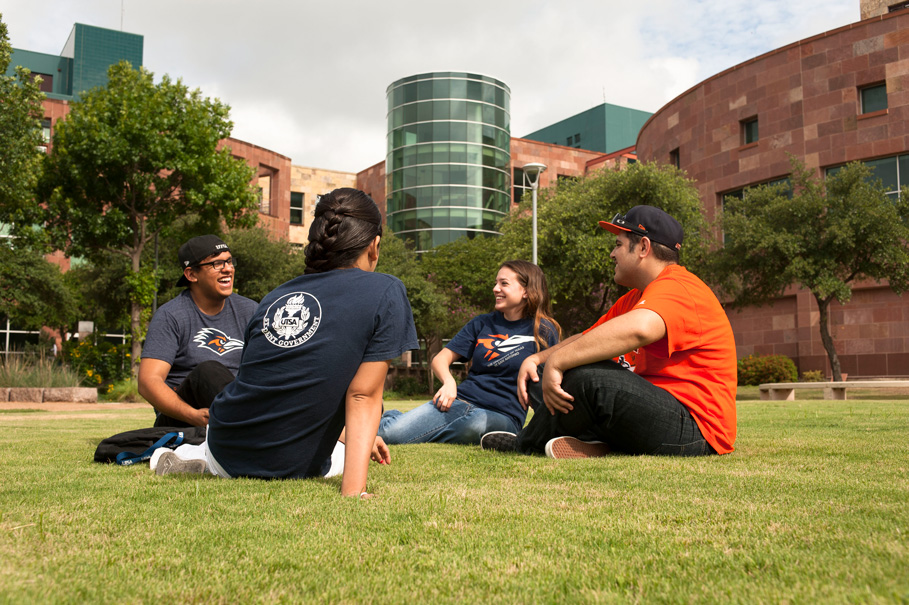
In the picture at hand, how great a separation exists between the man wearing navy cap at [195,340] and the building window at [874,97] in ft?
91.3

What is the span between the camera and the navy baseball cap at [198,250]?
4.64 meters

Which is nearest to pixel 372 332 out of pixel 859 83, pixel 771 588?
pixel 771 588

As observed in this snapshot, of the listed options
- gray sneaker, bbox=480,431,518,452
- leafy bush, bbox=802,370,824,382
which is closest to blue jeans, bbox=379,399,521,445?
gray sneaker, bbox=480,431,518,452

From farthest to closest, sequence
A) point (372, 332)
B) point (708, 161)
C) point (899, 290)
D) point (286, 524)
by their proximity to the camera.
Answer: point (708, 161), point (899, 290), point (372, 332), point (286, 524)

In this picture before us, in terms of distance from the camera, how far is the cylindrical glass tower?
44.7 meters

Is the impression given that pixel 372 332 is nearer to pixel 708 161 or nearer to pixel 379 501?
pixel 379 501

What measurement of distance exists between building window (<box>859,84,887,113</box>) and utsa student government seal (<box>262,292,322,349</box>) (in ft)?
94.7

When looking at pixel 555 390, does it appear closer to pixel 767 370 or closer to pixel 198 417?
pixel 198 417

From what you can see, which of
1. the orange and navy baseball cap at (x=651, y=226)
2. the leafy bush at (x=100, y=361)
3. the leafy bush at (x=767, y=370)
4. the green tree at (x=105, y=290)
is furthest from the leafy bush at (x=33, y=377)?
the leafy bush at (x=767, y=370)

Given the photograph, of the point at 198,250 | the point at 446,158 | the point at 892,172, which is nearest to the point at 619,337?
the point at 198,250

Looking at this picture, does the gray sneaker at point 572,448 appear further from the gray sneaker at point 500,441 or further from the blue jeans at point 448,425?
the blue jeans at point 448,425

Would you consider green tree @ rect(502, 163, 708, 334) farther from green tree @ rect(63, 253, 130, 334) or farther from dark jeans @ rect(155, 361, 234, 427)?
dark jeans @ rect(155, 361, 234, 427)

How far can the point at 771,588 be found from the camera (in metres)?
1.54

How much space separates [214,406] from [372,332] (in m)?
0.84
